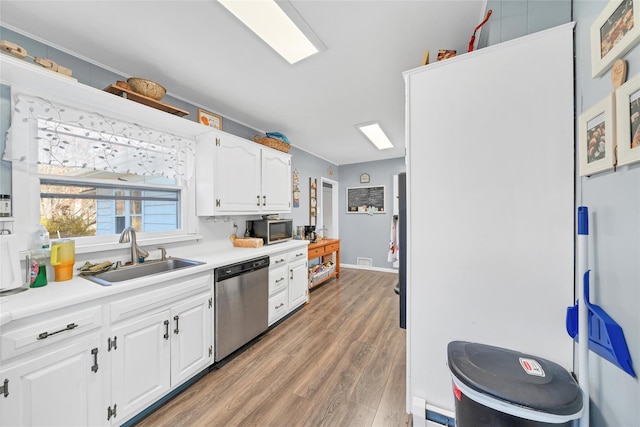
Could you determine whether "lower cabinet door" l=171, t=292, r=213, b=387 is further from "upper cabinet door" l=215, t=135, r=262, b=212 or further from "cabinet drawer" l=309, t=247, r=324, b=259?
"cabinet drawer" l=309, t=247, r=324, b=259

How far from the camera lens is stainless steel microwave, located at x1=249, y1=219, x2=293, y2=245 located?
117 inches

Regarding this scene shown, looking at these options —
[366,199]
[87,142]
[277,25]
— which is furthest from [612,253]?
[366,199]

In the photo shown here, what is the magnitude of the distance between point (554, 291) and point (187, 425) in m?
2.13

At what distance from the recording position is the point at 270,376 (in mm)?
1907

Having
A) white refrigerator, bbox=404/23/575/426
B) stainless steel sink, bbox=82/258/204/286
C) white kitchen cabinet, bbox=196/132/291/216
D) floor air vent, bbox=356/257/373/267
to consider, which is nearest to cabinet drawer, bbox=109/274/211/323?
stainless steel sink, bbox=82/258/204/286

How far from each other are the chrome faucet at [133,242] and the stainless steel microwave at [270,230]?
127 centimetres

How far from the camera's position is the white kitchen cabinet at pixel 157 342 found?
1402 millimetres

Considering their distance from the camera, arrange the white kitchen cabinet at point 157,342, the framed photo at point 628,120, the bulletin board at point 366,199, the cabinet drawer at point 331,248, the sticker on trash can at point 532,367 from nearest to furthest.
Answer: the framed photo at point 628,120 < the sticker on trash can at point 532,367 < the white kitchen cabinet at point 157,342 < the cabinet drawer at point 331,248 < the bulletin board at point 366,199

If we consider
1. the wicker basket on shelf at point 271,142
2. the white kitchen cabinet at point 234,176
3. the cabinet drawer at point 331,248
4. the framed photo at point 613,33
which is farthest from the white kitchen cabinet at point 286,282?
the framed photo at point 613,33

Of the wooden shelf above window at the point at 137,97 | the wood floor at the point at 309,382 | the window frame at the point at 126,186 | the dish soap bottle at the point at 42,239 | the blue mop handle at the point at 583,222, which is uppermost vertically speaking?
the wooden shelf above window at the point at 137,97

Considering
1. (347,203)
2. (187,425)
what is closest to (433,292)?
(187,425)

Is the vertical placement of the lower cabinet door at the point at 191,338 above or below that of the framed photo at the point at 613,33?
below

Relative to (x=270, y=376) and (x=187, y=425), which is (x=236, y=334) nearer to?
(x=270, y=376)

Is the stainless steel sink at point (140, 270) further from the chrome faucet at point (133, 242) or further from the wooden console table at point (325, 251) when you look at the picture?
the wooden console table at point (325, 251)
